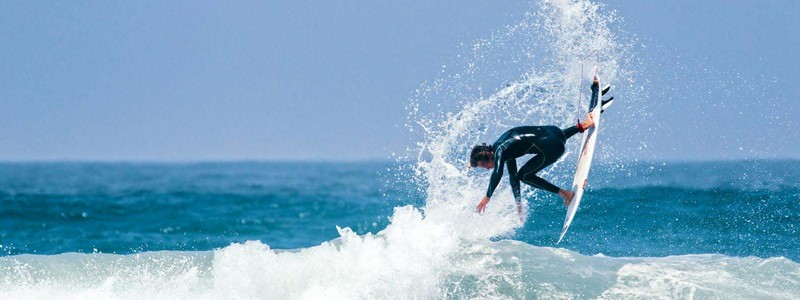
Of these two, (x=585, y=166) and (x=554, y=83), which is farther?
(x=554, y=83)

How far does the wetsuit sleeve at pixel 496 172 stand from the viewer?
24.1 feet

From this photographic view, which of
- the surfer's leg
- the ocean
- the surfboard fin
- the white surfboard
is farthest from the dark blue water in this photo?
the surfboard fin

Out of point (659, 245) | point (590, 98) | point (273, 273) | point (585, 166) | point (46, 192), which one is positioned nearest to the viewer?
point (273, 273)

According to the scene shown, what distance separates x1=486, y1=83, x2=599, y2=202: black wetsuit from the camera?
24.7 feet

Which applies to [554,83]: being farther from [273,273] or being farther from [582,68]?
[273,273]

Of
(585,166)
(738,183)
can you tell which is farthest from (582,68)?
(738,183)

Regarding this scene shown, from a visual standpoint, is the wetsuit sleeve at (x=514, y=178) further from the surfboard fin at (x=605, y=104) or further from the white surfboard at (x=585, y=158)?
the surfboard fin at (x=605, y=104)

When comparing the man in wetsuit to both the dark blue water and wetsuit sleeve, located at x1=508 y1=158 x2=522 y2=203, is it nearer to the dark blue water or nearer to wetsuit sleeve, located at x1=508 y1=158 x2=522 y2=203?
wetsuit sleeve, located at x1=508 y1=158 x2=522 y2=203

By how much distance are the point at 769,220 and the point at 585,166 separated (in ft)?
23.2

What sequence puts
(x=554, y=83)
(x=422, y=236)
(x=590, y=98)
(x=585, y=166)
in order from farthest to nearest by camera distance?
(x=554, y=83), (x=590, y=98), (x=585, y=166), (x=422, y=236)

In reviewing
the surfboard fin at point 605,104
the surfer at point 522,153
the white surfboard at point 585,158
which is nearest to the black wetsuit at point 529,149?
the surfer at point 522,153

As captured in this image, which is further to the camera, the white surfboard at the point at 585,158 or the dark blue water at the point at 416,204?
the dark blue water at the point at 416,204

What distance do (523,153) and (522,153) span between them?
2cm

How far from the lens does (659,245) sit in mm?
11125
